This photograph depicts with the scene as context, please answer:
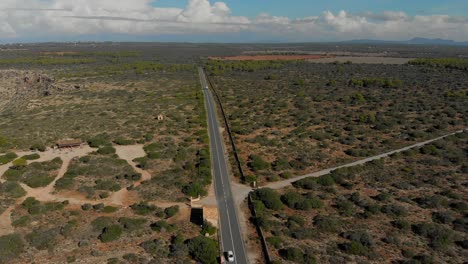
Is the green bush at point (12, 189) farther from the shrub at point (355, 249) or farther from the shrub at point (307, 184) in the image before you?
the shrub at point (355, 249)

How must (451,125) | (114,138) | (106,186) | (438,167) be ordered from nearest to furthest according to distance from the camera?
1. (106,186)
2. (438,167)
3. (114,138)
4. (451,125)

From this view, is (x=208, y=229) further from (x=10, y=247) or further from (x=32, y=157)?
(x=32, y=157)

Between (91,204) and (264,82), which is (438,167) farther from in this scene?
(264,82)

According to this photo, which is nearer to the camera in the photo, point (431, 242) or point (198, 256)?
point (198, 256)

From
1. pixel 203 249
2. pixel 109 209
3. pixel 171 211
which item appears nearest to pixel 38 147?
pixel 109 209

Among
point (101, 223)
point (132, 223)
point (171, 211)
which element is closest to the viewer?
point (132, 223)

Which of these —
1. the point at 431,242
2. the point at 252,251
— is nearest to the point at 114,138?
the point at 252,251

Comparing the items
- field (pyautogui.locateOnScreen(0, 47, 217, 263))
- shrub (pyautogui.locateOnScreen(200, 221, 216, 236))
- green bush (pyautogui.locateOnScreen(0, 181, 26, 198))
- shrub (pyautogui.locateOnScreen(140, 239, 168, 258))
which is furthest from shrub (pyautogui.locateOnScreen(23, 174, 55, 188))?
shrub (pyautogui.locateOnScreen(200, 221, 216, 236))

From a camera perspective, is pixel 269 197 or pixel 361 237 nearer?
pixel 361 237
